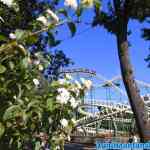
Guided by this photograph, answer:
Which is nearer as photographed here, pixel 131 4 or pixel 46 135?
pixel 46 135

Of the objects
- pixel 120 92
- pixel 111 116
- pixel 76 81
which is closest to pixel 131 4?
pixel 76 81

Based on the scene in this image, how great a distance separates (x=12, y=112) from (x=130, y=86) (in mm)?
15387

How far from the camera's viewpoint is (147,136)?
18438 mm

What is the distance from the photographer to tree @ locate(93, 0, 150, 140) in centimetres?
1845

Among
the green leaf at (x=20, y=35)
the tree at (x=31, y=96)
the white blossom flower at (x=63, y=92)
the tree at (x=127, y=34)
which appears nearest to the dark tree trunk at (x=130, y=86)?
the tree at (x=127, y=34)

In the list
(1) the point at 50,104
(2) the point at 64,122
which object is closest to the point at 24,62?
(1) the point at 50,104

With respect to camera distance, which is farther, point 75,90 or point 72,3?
point 75,90

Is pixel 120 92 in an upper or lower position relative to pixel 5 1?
upper

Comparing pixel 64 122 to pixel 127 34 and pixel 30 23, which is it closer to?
pixel 30 23

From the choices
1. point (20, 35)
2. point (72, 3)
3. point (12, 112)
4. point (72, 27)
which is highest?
point (72, 3)

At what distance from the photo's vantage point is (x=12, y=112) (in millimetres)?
3490

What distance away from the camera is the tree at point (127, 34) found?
60.5 ft

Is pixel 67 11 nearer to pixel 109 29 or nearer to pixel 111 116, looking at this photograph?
pixel 109 29

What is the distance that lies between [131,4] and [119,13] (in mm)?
604
